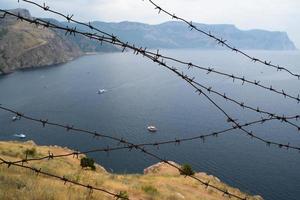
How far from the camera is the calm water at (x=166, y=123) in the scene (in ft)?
254

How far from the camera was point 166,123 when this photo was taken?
356 feet

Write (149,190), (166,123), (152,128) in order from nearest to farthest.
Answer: (149,190), (152,128), (166,123)

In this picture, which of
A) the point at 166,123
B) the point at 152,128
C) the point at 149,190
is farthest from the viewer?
the point at 166,123

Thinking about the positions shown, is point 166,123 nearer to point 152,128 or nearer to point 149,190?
point 152,128

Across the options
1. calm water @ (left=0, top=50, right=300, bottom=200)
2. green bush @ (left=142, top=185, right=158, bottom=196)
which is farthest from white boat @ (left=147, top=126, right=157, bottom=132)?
green bush @ (left=142, top=185, right=158, bottom=196)

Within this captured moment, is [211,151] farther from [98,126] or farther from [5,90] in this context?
[5,90]

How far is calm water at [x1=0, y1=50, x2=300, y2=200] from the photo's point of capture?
77.4 m

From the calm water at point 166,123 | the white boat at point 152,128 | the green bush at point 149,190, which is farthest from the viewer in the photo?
the white boat at point 152,128

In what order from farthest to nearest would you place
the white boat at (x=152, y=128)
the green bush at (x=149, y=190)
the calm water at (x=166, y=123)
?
the white boat at (x=152, y=128) → the calm water at (x=166, y=123) → the green bush at (x=149, y=190)

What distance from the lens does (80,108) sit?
126 metres

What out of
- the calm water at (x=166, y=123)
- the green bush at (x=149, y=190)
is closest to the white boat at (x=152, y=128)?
the calm water at (x=166, y=123)

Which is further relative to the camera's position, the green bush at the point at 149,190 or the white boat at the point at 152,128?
the white boat at the point at 152,128

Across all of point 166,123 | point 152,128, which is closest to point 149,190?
point 152,128

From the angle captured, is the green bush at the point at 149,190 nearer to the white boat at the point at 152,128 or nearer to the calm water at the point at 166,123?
the calm water at the point at 166,123
